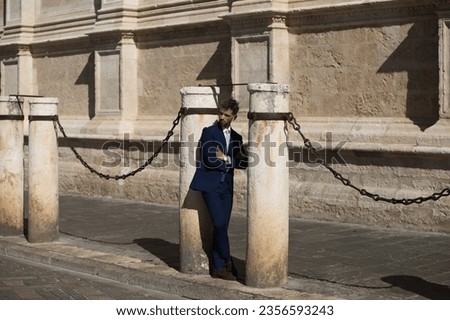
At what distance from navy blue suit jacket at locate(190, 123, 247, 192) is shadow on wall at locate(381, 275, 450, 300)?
5.47 feet

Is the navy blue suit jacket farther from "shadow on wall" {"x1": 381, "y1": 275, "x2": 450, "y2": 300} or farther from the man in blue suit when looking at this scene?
"shadow on wall" {"x1": 381, "y1": 275, "x2": 450, "y2": 300}

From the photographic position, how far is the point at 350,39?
11.1m

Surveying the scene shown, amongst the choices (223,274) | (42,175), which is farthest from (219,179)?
(42,175)

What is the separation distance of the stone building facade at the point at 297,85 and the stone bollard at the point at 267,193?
1022 millimetres

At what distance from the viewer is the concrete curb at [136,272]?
6914 mm

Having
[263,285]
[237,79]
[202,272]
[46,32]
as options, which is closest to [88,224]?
[237,79]

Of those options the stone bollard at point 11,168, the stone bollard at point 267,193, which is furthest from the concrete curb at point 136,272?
the stone bollard at point 11,168

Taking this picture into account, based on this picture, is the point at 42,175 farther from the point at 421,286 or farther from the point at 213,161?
the point at 421,286

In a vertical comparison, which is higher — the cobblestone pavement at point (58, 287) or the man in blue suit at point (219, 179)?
the man in blue suit at point (219, 179)

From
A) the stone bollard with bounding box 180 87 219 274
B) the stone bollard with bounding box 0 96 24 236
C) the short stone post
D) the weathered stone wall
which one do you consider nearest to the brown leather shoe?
the stone bollard with bounding box 180 87 219 274

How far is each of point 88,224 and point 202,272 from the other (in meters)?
3.89

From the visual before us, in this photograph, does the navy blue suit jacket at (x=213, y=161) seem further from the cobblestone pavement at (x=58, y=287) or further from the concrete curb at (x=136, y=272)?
the cobblestone pavement at (x=58, y=287)

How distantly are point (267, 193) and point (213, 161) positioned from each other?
686 mm

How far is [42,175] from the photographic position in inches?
384
